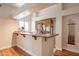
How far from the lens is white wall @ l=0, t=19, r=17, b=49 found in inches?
62.8

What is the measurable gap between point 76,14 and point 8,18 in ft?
4.21

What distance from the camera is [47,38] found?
1754 mm

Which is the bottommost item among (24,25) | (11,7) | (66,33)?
(66,33)

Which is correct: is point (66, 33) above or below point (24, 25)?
below

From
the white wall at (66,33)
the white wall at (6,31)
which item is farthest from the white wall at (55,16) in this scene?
the white wall at (6,31)

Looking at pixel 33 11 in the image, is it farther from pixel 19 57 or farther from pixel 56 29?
pixel 19 57

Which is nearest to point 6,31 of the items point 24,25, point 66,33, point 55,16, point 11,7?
point 24,25

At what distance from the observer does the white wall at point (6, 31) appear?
1.59 metres

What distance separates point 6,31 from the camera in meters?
1.63

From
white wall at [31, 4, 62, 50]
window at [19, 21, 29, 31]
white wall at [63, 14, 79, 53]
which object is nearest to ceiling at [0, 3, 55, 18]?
white wall at [31, 4, 62, 50]

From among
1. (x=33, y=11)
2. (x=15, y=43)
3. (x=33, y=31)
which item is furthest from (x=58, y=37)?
(x=15, y=43)

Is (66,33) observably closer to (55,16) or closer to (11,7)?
(55,16)

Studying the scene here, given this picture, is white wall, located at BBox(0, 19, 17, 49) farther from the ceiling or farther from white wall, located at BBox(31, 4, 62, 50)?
white wall, located at BBox(31, 4, 62, 50)

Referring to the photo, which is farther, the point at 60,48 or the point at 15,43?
the point at 15,43
